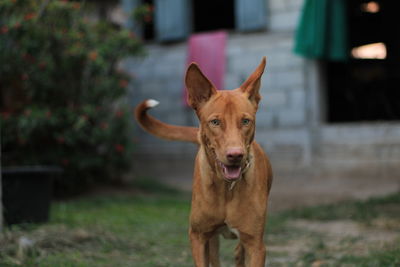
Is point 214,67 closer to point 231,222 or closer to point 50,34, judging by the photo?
point 50,34

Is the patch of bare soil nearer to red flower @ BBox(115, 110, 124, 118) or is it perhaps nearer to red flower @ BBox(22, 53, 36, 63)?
red flower @ BBox(115, 110, 124, 118)

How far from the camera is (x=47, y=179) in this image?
6.80 meters

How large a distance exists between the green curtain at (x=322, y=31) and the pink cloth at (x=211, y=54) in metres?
1.76

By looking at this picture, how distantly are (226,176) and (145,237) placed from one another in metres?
3.29

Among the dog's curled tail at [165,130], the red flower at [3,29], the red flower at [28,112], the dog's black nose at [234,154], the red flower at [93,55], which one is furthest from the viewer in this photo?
the red flower at [93,55]

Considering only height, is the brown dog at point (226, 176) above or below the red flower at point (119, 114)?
above

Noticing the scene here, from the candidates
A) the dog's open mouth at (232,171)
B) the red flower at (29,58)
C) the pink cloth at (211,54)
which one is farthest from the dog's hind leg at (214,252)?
the pink cloth at (211,54)

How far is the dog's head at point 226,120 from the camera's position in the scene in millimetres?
2939

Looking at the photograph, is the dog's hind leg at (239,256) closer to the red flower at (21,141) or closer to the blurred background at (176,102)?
the blurred background at (176,102)

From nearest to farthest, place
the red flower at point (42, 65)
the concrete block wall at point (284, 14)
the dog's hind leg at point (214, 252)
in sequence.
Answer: the dog's hind leg at point (214, 252)
the red flower at point (42, 65)
the concrete block wall at point (284, 14)

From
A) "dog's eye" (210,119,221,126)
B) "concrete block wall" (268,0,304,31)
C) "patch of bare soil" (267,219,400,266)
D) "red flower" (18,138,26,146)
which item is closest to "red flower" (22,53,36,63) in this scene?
"red flower" (18,138,26,146)

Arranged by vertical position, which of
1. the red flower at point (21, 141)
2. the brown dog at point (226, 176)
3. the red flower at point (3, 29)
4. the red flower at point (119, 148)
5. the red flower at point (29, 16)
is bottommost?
the red flower at point (119, 148)

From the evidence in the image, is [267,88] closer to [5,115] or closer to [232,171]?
[5,115]

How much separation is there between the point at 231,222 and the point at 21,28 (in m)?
6.79
